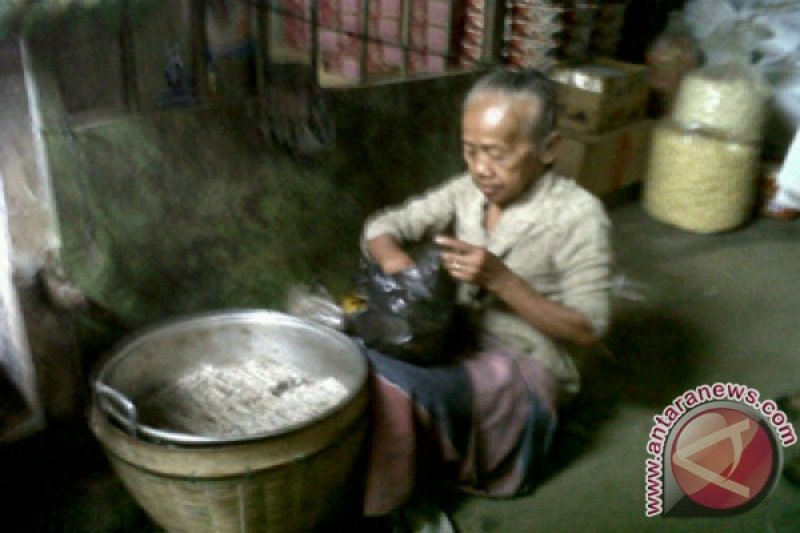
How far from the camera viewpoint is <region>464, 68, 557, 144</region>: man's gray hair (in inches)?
74.9

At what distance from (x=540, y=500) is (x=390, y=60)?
306 cm

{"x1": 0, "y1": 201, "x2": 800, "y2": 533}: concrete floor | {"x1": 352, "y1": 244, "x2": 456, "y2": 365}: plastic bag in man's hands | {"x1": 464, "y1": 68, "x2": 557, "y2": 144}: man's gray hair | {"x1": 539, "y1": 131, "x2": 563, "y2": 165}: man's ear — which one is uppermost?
{"x1": 464, "y1": 68, "x2": 557, "y2": 144}: man's gray hair

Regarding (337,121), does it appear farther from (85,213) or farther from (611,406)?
(611,406)

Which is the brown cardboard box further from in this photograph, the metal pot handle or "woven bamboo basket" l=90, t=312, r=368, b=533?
the metal pot handle

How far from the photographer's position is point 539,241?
2.03 meters

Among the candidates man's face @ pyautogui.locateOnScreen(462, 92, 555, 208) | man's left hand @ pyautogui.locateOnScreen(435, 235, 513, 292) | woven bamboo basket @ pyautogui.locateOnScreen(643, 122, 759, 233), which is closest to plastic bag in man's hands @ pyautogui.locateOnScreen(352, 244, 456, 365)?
man's left hand @ pyautogui.locateOnScreen(435, 235, 513, 292)

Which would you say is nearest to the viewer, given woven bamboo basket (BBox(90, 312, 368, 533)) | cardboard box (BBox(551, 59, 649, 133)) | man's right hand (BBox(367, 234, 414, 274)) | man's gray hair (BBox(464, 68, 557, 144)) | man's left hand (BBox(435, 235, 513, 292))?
woven bamboo basket (BBox(90, 312, 368, 533))

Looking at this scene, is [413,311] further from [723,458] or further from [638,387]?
[638,387]

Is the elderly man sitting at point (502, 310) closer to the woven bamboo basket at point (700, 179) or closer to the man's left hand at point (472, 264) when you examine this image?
the man's left hand at point (472, 264)

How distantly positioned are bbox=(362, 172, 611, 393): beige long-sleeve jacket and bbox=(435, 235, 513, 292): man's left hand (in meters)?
0.22

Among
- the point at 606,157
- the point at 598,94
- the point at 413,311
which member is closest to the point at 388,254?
the point at 413,311

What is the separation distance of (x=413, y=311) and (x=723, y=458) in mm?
889

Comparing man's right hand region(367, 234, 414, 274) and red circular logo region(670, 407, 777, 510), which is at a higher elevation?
man's right hand region(367, 234, 414, 274)

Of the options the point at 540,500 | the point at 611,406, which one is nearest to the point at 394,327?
the point at 540,500
